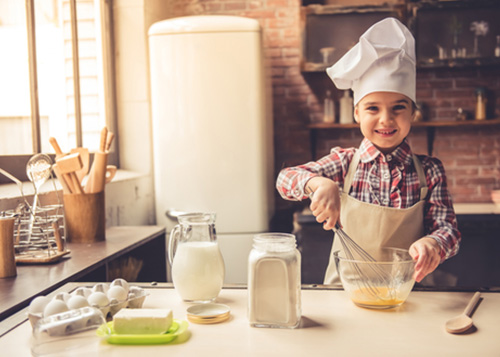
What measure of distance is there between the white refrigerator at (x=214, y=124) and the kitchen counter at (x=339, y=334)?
1820 mm

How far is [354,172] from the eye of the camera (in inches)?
59.9

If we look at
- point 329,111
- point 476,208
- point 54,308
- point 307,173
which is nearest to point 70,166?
point 307,173

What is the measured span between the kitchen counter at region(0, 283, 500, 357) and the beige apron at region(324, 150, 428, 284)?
0.34 metres

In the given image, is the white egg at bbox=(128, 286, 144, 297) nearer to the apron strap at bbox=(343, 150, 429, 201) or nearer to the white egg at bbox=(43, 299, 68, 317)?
the white egg at bbox=(43, 299, 68, 317)

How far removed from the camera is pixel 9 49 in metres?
2.18

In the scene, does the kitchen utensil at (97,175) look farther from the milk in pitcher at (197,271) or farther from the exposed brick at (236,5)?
the exposed brick at (236,5)

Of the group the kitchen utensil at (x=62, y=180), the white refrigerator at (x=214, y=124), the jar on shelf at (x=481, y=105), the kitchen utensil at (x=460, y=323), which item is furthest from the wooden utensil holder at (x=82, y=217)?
the jar on shelf at (x=481, y=105)

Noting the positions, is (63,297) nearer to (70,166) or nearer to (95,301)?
(95,301)

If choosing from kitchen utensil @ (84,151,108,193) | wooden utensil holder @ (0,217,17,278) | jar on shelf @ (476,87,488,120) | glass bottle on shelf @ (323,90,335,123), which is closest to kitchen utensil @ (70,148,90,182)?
kitchen utensil @ (84,151,108,193)

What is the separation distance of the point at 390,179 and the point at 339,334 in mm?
692

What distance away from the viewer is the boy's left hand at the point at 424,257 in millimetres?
1047

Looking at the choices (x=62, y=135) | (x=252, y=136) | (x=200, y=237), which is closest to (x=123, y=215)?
(x=62, y=135)

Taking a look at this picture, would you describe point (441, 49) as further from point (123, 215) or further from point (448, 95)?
point (123, 215)

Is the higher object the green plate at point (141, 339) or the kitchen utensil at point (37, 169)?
Result: the kitchen utensil at point (37, 169)
